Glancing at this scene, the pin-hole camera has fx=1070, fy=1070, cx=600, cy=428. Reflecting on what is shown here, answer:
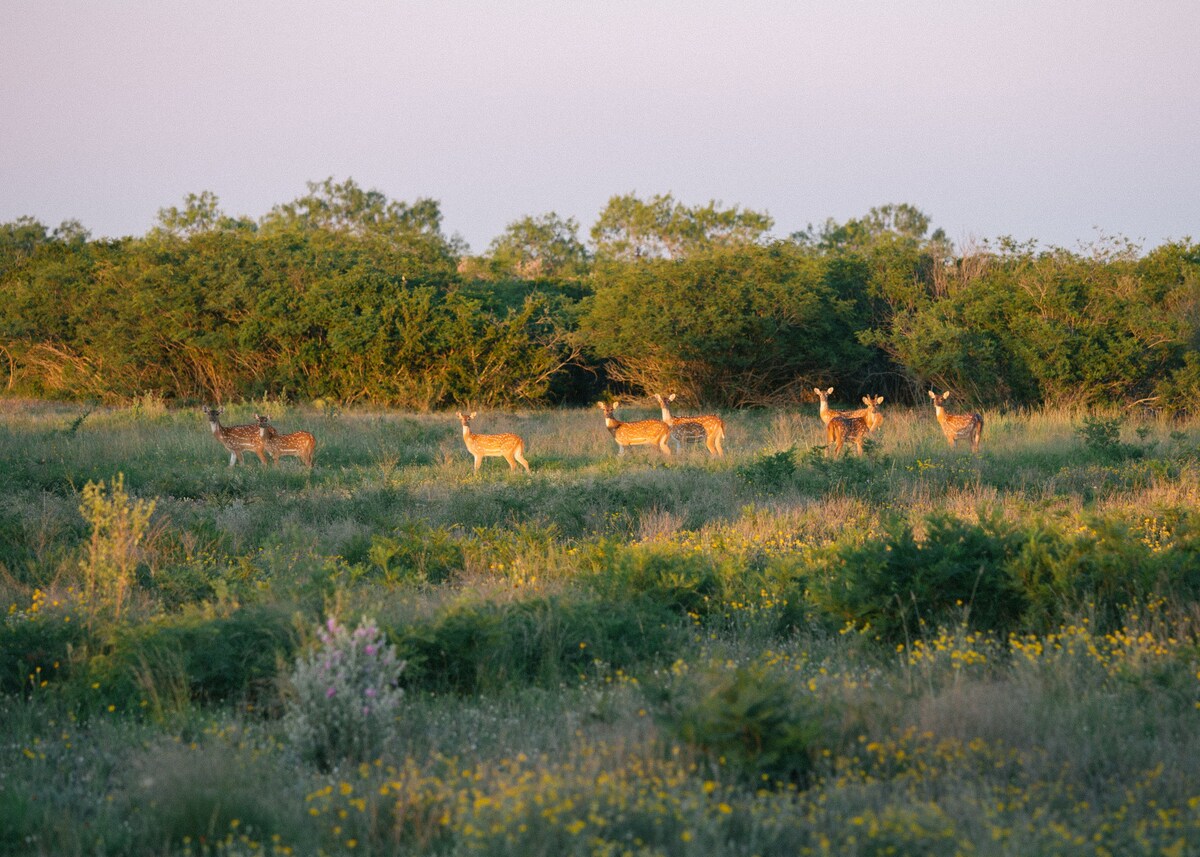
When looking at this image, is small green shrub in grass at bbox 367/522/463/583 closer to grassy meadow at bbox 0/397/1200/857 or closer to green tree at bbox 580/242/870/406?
grassy meadow at bbox 0/397/1200/857

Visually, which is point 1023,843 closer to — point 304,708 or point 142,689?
point 304,708

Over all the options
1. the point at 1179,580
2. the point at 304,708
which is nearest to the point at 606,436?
the point at 1179,580

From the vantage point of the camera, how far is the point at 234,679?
22.1ft

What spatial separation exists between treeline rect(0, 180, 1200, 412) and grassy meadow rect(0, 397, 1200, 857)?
14.0 m

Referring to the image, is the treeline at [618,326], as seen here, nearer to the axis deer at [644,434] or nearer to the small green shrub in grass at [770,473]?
the axis deer at [644,434]

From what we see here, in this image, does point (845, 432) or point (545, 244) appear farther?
point (545, 244)

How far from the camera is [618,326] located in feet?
94.0

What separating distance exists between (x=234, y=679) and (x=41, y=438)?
1231cm

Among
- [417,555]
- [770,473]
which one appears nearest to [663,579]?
[417,555]

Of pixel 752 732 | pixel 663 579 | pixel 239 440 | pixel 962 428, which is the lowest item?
pixel 752 732

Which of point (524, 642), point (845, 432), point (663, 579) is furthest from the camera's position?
point (845, 432)

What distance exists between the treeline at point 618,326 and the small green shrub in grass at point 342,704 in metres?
22.0

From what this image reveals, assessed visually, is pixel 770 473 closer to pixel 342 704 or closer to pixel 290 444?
pixel 290 444

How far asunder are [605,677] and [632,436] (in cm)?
1204
